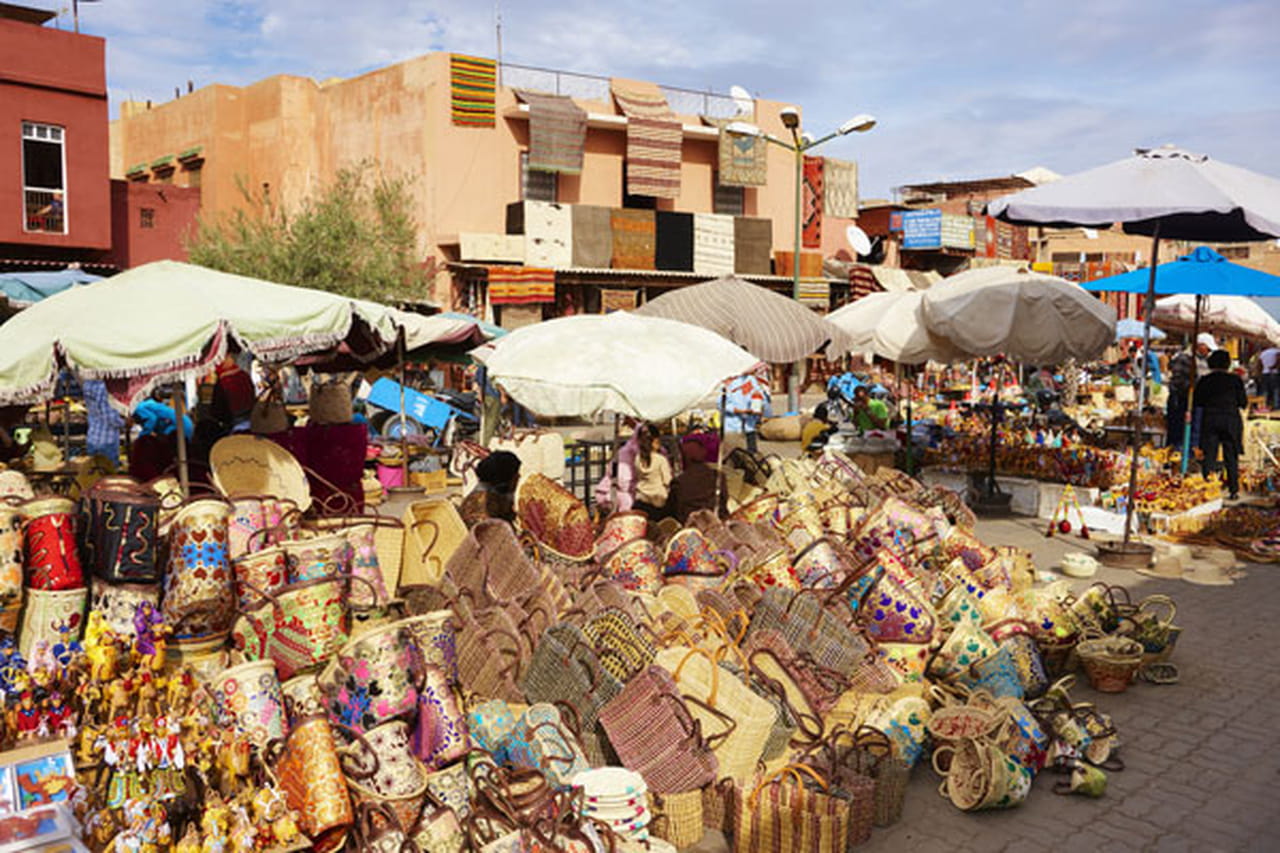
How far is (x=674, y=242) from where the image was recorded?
26.3 meters

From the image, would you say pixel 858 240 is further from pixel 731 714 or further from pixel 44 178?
pixel 731 714

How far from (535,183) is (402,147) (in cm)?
335

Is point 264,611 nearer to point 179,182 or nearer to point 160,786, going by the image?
point 160,786

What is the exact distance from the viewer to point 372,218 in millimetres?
23328

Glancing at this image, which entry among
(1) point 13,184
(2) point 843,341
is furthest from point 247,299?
(1) point 13,184

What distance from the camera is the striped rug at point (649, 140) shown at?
25562 millimetres

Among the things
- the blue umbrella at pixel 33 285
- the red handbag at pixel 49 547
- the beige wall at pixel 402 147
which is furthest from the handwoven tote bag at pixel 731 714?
the beige wall at pixel 402 147

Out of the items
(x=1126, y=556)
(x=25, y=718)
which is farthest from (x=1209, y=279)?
(x=25, y=718)

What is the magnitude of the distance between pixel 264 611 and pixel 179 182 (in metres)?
27.8

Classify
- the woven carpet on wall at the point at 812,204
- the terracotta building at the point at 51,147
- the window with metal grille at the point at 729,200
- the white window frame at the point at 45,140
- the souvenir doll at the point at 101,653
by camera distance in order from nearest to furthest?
1. the souvenir doll at the point at 101,653
2. the terracotta building at the point at 51,147
3. the white window frame at the point at 45,140
4. the window with metal grille at the point at 729,200
5. the woven carpet on wall at the point at 812,204

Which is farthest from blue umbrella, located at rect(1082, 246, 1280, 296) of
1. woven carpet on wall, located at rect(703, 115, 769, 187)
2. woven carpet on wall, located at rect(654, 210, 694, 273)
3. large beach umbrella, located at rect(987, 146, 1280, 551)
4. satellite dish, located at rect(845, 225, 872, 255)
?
satellite dish, located at rect(845, 225, 872, 255)

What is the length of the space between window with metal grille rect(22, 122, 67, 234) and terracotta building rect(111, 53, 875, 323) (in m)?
4.04

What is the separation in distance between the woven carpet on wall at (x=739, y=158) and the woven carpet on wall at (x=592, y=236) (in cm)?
442

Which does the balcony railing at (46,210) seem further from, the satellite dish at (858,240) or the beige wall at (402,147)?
the satellite dish at (858,240)
